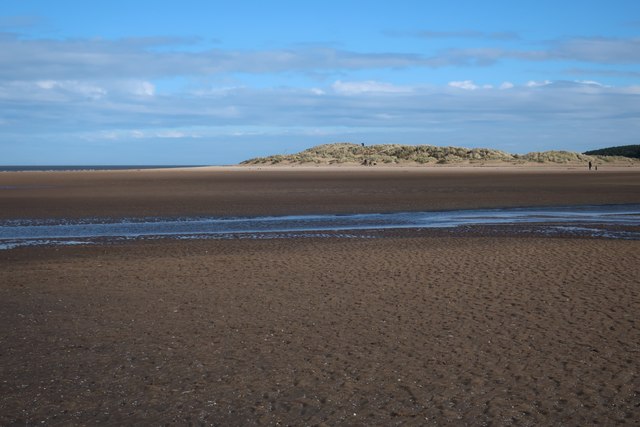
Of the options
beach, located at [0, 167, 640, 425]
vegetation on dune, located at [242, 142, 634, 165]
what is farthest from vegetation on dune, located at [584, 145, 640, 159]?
beach, located at [0, 167, 640, 425]

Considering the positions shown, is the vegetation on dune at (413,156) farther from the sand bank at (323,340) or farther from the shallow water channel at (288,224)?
the sand bank at (323,340)

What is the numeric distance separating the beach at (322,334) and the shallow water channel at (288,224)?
9.89ft

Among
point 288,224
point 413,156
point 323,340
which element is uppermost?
point 413,156

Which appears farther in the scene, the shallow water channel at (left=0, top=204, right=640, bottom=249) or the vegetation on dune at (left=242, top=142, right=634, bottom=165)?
the vegetation on dune at (left=242, top=142, right=634, bottom=165)

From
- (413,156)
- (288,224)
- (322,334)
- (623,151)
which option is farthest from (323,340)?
(623,151)

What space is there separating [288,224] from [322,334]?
15.2m

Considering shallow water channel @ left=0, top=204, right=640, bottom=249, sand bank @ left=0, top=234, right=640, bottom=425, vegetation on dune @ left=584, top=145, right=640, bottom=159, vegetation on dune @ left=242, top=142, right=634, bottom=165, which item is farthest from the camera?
vegetation on dune @ left=584, top=145, right=640, bottom=159

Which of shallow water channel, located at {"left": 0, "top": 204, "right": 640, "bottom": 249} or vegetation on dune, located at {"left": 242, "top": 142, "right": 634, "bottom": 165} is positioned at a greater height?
vegetation on dune, located at {"left": 242, "top": 142, "right": 634, "bottom": 165}

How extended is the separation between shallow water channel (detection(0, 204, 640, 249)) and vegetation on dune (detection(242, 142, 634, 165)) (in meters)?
83.1

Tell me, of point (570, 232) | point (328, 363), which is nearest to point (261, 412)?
point (328, 363)

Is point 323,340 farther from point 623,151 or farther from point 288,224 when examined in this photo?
point 623,151

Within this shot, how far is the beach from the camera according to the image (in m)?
7.03

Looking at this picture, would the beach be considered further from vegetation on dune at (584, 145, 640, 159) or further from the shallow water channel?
vegetation on dune at (584, 145, 640, 159)

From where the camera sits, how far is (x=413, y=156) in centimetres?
11781
